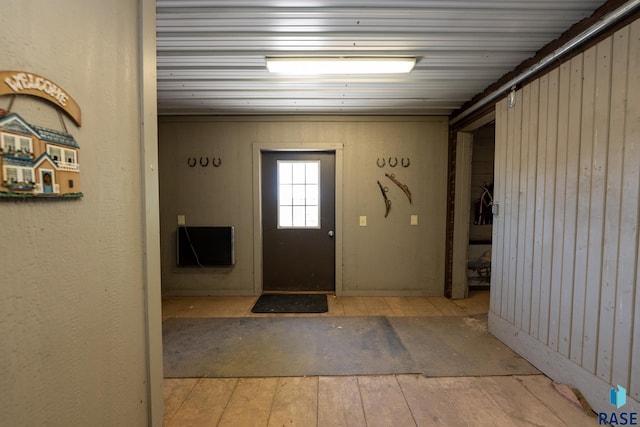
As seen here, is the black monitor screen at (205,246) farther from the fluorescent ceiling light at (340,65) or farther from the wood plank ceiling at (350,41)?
the fluorescent ceiling light at (340,65)

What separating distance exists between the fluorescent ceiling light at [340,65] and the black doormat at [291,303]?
257 centimetres

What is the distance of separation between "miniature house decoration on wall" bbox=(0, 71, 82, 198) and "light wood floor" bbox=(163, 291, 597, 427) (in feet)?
5.06

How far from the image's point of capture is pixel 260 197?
3.65m

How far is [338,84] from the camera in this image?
266 centimetres

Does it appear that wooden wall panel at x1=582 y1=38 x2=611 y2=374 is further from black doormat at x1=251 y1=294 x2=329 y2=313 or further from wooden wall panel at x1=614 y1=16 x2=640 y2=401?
black doormat at x1=251 y1=294 x2=329 y2=313

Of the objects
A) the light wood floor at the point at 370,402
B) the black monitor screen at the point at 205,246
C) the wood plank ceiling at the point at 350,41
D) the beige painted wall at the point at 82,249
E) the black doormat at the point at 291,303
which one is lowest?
the black doormat at the point at 291,303

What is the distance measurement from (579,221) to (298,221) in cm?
287

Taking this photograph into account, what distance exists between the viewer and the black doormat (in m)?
3.17

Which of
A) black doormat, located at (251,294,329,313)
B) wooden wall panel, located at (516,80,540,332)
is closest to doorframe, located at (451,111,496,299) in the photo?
wooden wall panel, located at (516,80,540,332)

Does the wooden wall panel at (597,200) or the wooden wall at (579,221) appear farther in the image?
the wooden wall panel at (597,200)

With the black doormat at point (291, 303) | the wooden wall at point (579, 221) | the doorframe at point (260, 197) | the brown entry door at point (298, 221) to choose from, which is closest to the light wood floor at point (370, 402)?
the wooden wall at point (579, 221)

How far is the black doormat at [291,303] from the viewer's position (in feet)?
10.4

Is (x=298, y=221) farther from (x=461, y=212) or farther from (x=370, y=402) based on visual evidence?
(x=370, y=402)

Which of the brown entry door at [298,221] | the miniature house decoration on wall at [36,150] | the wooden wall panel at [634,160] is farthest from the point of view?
the brown entry door at [298,221]
